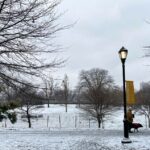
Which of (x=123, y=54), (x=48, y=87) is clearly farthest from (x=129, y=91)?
(x=48, y=87)

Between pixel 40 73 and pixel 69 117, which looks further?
pixel 69 117

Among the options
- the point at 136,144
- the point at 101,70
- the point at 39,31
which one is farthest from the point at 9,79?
the point at 101,70

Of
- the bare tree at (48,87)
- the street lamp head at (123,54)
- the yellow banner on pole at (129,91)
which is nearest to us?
the bare tree at (48,87)

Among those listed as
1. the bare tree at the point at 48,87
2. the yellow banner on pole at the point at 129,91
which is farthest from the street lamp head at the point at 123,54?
the bare tree at the point at 48,87

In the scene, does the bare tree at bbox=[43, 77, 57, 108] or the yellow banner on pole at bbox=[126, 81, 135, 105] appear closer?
the bare tree at bbox=[43, 77, 57, 108]

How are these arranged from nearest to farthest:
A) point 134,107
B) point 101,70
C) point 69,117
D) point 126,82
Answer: point 126,82 → point 134,107 → point 69,117 → point 101,70

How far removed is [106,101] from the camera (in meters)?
58.7

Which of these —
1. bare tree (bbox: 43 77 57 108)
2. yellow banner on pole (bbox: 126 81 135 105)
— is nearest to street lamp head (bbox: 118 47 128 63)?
yellow banner on pole (bbox: 126 81 135 105)

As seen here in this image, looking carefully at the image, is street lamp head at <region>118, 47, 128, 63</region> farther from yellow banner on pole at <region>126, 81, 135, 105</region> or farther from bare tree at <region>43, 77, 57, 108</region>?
bare tree at <region>43, 77, 57, 108</region>

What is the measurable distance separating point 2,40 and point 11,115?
4.57 metres

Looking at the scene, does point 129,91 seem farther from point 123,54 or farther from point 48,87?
point 48,87

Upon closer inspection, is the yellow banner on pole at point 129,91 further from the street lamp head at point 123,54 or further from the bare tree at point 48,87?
the bare tree at point 48,87

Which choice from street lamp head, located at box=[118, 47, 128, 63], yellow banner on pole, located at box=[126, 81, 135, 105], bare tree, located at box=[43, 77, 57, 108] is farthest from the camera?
street lamp head, located at box=[118, 47, 128, 63]

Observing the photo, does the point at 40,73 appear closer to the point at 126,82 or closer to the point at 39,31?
the point at 39,31
